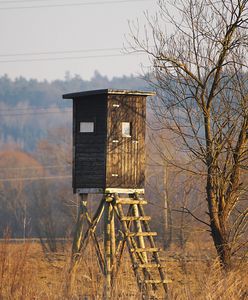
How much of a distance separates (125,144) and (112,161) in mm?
581

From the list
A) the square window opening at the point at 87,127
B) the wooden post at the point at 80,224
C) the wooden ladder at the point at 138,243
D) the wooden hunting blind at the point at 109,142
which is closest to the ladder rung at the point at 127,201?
the wooden ladder at the point at 138,243

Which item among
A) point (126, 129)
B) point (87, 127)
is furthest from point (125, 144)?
point (87, 127)

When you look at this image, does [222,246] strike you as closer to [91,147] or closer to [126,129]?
[126,129]

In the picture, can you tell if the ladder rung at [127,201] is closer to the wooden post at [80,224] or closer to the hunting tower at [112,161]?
the hunting tower at [112,161]

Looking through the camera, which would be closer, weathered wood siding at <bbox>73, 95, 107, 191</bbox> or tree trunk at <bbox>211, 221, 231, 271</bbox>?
tree trunk at <bbox>211, 221, 231, 271</bbox>

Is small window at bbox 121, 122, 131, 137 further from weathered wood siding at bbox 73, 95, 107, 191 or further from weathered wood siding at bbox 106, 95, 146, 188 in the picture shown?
weathered wood siding at bbox 73, 95, 107, 191

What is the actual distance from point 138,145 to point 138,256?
2735 mm

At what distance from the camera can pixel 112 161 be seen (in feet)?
75.7

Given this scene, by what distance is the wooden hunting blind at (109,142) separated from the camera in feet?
75.8

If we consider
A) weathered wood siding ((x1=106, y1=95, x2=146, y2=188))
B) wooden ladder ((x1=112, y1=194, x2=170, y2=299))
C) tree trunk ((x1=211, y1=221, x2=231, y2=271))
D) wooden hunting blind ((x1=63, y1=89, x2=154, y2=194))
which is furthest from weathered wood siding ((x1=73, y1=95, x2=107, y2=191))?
tree trunk ((x1=211, y1=221, x2=231, y2=271))

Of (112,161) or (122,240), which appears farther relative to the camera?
(122,240)

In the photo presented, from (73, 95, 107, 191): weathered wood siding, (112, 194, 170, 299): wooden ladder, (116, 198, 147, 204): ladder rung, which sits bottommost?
(112, 194, 170, 299): wooden ladder

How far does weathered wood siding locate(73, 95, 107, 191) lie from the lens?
2316cm

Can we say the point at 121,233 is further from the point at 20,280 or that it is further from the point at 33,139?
the point at 33,139
